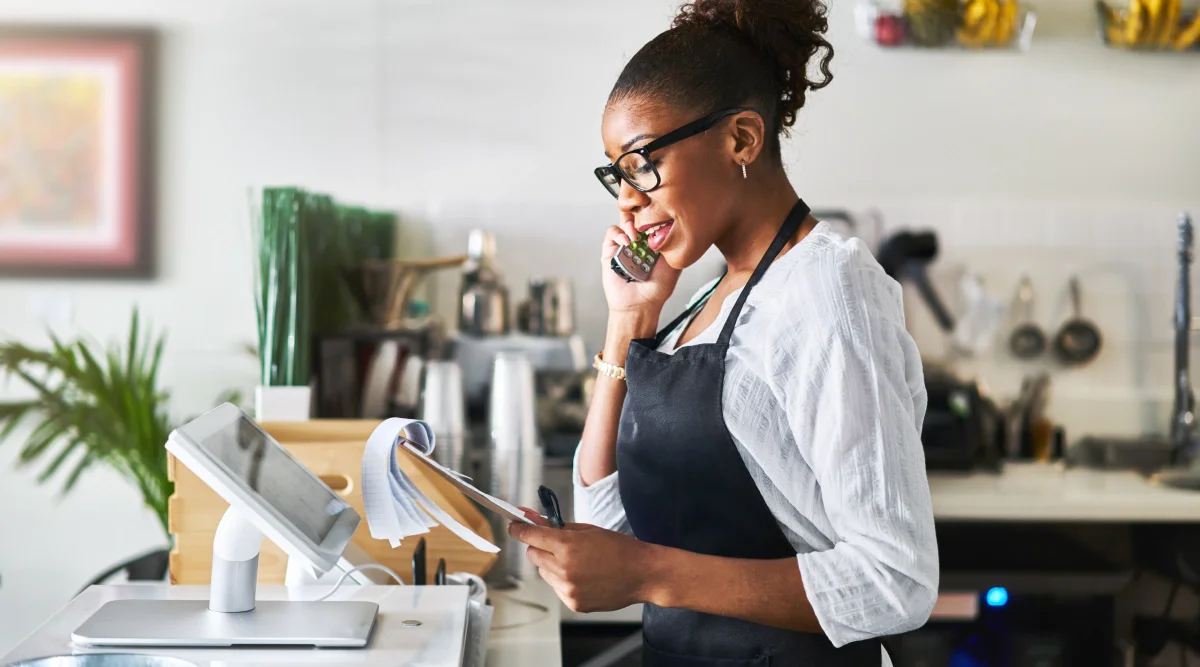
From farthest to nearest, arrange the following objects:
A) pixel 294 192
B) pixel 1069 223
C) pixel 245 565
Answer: pixel 1069 223
pixel 294 192
pixel 245 565

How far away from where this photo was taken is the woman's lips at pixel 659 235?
4.25 feet

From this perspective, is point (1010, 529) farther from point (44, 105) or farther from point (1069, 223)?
point (44, 105)

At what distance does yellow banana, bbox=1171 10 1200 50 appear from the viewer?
3277mm

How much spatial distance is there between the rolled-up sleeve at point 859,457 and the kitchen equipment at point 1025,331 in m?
2.34

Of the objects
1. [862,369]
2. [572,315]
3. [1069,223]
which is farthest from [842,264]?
[1069,223]

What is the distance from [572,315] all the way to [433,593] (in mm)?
1761

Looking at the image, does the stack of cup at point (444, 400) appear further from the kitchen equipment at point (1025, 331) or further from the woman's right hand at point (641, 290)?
the kitchen equipment at point (1025, 331)

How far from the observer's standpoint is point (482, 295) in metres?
3.05

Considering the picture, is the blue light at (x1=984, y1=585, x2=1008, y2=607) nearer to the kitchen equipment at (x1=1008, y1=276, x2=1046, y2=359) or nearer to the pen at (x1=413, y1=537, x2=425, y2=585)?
the kitchen equipment at (x1=1008, y1=276, x2=1046, y2=359)

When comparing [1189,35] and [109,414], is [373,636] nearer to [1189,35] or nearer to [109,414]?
[109,414]

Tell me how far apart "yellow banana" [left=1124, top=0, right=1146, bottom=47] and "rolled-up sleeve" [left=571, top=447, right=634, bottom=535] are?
260cm

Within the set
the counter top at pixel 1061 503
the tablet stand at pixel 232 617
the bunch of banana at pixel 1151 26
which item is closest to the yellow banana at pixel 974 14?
the bunch of banana at pixel 1151 26

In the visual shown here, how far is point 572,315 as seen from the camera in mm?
3143

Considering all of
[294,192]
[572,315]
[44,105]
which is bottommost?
[572,315]
